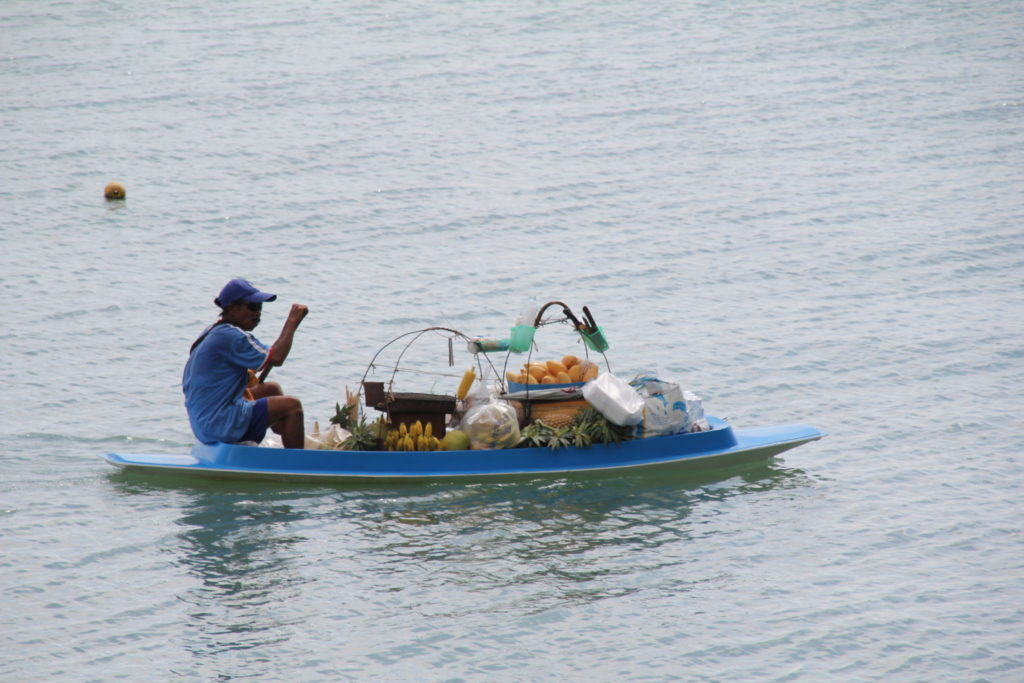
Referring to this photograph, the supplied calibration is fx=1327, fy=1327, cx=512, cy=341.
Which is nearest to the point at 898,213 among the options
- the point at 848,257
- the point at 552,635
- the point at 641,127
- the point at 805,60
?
the point at 848,257

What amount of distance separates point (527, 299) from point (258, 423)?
4.01 meters

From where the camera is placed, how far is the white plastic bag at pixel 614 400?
9.34m

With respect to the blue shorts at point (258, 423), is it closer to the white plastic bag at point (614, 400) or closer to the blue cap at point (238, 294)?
the blue cap at point (238, 294)

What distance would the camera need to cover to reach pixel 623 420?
9406mm

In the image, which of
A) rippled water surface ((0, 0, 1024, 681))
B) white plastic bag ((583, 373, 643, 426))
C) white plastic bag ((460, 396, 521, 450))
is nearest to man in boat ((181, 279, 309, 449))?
rippled water surface ((0, 0, 1024, 681))

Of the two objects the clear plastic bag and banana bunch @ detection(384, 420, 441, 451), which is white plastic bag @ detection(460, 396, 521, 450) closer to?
banana bunch @ detection(384, 420, 441, 451)

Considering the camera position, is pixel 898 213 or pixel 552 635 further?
pixel 898 213

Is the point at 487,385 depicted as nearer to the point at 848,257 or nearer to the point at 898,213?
the point at 848,257

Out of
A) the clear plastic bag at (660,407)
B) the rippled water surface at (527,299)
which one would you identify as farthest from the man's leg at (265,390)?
the clear plastic bag at (660,407)

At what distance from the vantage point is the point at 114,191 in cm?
1927

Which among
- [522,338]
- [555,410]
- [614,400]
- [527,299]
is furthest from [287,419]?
[527,299]

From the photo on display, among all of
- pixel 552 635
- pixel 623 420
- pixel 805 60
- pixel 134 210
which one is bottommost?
pixel 552 635

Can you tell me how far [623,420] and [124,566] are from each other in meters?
3.52

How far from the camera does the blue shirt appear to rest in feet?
30.0
